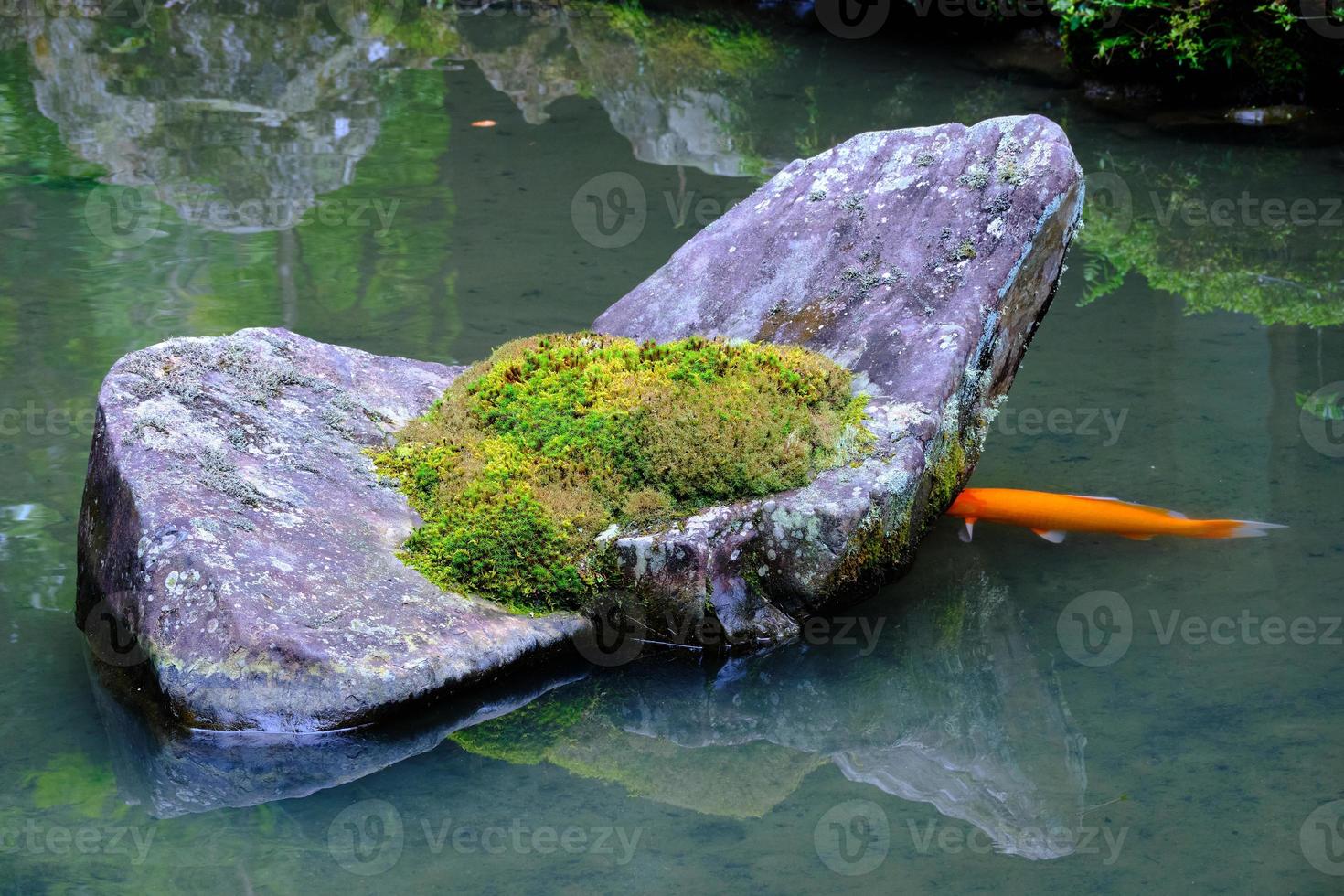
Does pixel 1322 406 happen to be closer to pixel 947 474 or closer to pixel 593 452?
pixel 947 474

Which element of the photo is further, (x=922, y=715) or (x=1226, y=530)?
(x=1226, y=530)

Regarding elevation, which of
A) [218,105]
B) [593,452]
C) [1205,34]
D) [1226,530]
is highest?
[1205,34]

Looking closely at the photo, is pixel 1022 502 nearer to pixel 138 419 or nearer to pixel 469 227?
pixel 138 419

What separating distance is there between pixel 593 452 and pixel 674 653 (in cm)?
88

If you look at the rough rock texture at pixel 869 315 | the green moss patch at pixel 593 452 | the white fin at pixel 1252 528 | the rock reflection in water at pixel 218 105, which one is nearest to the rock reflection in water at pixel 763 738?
the rough rock texture at pixel 869 315

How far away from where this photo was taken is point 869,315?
6.23 m

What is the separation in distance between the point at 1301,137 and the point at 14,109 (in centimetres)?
1184

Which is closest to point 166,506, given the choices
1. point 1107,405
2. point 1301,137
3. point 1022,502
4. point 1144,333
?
point 1022,502

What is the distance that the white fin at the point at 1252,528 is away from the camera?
20.4 ft

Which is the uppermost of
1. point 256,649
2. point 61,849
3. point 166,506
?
point 166,506

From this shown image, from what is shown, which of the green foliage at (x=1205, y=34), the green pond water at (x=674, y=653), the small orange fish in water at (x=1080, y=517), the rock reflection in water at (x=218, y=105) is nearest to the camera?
the green pond water at (x=674, y=653)

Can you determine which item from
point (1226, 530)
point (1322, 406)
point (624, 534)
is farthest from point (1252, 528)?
point (624, 534)

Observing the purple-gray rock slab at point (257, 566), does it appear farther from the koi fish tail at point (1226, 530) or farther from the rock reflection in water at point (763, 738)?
the koi fish tail at point (1226, 530)

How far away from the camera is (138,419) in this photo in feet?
17.5
